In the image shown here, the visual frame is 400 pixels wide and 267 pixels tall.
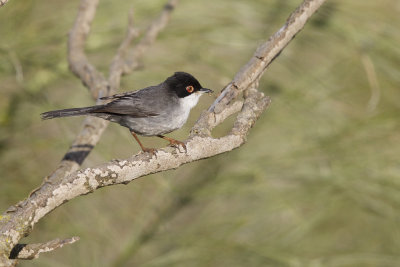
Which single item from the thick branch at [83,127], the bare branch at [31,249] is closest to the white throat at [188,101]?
the thick branch at [83,127]

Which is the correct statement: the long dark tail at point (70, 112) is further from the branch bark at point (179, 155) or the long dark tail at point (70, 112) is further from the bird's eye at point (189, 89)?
the bird's eye at point (189, 89)

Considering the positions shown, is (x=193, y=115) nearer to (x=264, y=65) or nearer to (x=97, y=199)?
(x=97, y=199)

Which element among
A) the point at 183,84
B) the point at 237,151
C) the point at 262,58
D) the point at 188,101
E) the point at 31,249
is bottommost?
the point at 237,151

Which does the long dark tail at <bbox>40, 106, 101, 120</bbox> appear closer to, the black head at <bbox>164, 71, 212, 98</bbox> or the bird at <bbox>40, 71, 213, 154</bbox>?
the bird at <bbox>40, 71, 213, 154</bbox>

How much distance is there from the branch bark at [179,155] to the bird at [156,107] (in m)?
0.73

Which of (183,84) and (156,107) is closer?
(156,107)

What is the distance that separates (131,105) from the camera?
4023 mm

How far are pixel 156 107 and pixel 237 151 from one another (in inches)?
41.4

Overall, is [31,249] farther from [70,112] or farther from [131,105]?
[131,105]

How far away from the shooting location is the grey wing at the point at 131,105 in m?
3.90

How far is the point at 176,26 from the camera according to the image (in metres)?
4.90

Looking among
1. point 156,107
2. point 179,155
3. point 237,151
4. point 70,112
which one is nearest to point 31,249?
point 179,155

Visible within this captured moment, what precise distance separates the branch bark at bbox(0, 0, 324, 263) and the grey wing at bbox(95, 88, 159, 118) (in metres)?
0.76

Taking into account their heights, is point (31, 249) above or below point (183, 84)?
above
